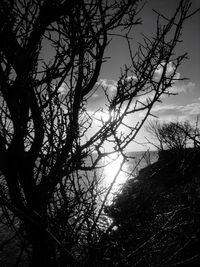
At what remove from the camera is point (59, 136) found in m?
2.03

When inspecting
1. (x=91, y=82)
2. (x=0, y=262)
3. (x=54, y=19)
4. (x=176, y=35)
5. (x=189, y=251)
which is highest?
(x=54, y=19)

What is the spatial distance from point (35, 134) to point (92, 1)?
1.47 meters

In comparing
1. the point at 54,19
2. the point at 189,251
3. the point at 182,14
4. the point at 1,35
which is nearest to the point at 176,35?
the point at 182,14

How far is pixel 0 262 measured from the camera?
A: 23.2 m

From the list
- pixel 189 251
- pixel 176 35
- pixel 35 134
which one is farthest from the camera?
pixel 189 251

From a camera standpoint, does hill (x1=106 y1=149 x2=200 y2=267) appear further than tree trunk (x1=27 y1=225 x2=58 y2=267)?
No

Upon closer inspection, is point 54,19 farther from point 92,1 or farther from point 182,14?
point 182,14

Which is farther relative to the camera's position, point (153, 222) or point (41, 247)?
point (153, 222)

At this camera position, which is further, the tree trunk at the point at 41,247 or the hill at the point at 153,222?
the tree trunk at the point at 41,247

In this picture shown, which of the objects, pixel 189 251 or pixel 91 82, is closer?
pixel 91 82

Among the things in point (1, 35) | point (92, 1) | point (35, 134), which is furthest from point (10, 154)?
point (92, 1)

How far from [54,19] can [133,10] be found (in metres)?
1.01

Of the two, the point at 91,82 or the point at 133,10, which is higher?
the point at 133,10

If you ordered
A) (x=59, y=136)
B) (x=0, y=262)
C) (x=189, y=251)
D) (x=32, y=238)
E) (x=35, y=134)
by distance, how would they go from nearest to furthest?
(x=59, y=136) → (x=32, y=238) → (x=35, y=134) → (x=189, y=251) → (x=0, y=262)
